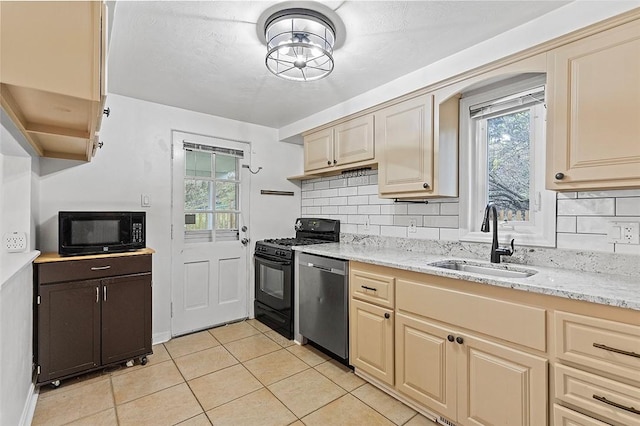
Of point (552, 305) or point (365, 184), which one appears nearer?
point (552, 305)

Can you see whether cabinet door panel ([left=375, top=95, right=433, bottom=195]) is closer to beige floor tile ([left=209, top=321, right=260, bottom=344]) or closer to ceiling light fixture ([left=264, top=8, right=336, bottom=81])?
ceiling light fixture ([left=264, top=8, right=336, bottom=81])

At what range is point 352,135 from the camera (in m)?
2.86

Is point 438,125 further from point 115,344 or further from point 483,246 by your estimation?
point 115,344

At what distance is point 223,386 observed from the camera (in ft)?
7.25

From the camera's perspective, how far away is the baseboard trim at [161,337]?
2928 millimetres

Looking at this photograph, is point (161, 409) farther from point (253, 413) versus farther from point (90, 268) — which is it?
point (90, 268)

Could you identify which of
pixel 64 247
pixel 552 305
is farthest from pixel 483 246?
pixel 64 247

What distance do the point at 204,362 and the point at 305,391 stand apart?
37.6 inches

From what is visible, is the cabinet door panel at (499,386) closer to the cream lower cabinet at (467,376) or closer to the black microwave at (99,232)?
the cream lower cabinet at (467,376)

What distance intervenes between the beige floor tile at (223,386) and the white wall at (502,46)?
2399 mm

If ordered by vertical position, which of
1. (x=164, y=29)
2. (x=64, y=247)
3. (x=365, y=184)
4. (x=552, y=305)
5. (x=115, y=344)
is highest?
(x=164, y=29)

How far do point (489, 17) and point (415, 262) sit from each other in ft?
4.82

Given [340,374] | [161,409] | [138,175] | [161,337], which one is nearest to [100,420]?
[161,409]

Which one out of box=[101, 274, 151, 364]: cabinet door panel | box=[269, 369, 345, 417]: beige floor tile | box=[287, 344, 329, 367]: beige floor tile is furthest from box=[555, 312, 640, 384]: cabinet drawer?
box=[101, 274, 151, 364]: cabinet door panel
